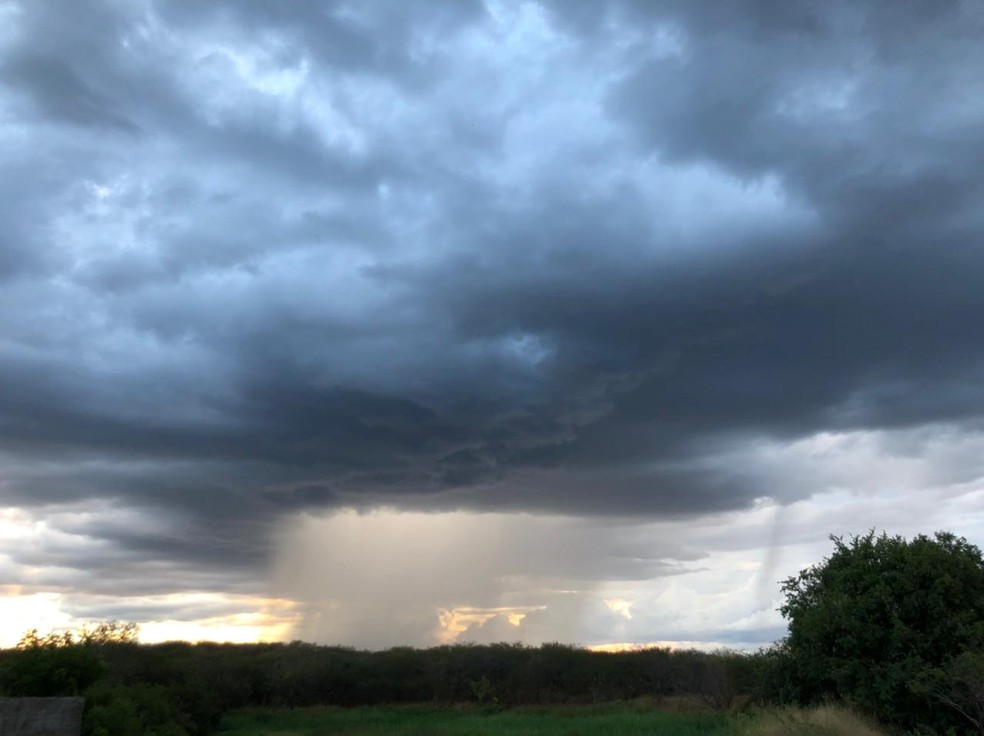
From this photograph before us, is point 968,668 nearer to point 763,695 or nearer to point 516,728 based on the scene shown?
point 763,695

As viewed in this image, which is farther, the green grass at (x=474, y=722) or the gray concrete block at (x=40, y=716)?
the green grass at (x=474, y=722)

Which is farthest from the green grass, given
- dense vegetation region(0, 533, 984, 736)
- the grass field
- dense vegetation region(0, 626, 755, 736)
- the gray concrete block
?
the gray concrete block

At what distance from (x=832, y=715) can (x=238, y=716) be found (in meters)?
42.8

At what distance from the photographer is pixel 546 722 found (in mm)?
47500

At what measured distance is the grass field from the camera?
927 inches

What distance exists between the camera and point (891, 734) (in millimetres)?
24656

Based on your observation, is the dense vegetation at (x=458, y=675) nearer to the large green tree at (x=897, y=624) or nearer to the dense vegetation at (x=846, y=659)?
the dense vegetation at (x=846, y=659)

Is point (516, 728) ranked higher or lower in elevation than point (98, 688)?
lower

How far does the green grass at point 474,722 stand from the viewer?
38.2m

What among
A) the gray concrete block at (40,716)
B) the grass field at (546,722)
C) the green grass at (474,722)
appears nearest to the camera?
the gray concrete block at (40,716)

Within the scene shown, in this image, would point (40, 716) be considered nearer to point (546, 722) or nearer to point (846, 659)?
A: point (846, 659)

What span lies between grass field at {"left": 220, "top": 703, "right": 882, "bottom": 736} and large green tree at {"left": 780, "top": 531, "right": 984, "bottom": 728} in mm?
1358

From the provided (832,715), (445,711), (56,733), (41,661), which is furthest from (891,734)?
(445,711)

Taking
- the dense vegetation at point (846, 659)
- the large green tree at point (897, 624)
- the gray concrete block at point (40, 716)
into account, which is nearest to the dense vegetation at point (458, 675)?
the dense vegetation at point (846, 659)
